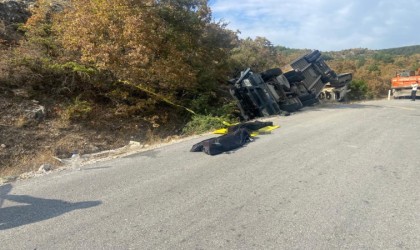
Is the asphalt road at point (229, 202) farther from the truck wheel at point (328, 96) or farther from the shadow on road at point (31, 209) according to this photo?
the truck wheel at point (328, 96)

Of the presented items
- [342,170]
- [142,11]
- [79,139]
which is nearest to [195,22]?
[142,11]

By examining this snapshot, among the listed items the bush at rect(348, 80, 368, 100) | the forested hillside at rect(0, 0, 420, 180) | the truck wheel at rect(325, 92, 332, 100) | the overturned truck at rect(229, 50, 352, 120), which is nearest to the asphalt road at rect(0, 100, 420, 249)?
the forested hillside at rect(0, 0, 420, 180)

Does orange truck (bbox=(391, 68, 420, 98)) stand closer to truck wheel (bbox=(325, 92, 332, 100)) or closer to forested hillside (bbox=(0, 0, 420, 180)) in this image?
truck wheel (bbox=(325, 92, 332, 100))

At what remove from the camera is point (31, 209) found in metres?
Result: 4.21

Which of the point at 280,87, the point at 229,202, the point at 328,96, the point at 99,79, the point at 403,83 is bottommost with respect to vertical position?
the point at 229,202

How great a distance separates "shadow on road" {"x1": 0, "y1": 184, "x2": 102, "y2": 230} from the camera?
3.91 meters

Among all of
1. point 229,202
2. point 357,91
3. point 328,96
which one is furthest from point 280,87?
point 357,91

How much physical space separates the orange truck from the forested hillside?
52.6ft

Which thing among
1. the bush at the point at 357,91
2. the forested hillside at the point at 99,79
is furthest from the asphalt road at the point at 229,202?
the bush at the point at 357,91

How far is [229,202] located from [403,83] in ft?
74.8

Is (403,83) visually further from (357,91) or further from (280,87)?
(280,87)

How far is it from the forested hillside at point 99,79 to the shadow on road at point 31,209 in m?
3.39

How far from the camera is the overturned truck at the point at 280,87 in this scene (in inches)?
503

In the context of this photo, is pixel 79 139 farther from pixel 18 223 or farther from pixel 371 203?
pixel 371 203
